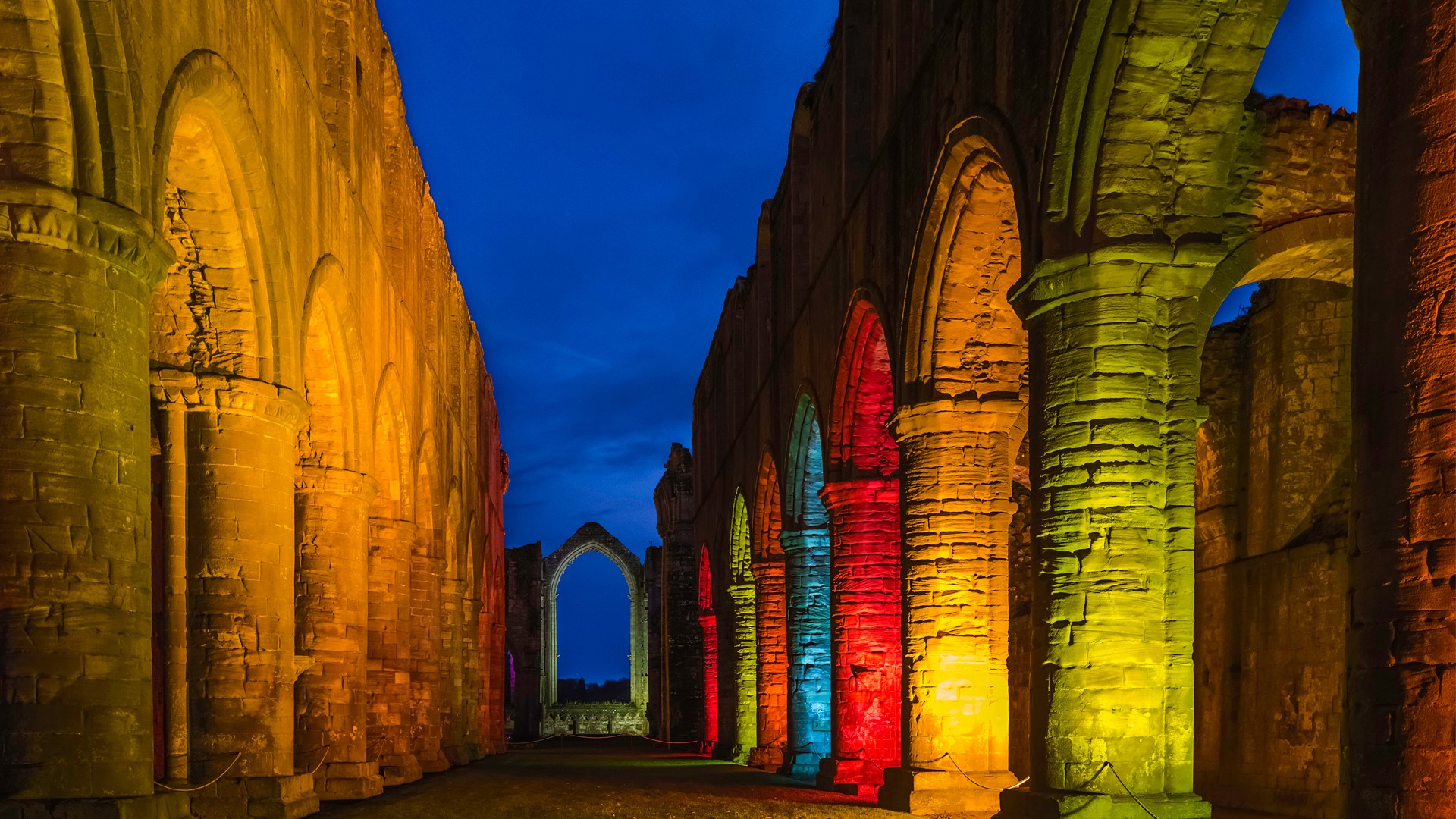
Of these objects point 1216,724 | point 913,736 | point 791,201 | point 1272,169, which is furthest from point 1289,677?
point 791,201

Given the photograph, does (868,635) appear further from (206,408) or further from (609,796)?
(206,408)

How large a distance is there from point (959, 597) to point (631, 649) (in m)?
37.6

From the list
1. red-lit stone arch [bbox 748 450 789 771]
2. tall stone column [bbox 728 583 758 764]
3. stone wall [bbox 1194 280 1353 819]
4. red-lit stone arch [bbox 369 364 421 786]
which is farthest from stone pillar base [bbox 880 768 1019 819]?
tall stone column [bbox 728 583 758 764]

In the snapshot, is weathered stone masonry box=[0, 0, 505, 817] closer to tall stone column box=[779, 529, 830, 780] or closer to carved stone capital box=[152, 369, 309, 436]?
carved stone capital box=[152, 369, 309, 436]

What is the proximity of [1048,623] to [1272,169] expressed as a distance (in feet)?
10.7

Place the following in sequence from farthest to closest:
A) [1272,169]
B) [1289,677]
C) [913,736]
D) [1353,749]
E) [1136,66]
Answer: [1289,677] < [913,736] < [1272,169] < [1136,66] < [1353,749]

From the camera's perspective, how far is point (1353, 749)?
4863 millimetres

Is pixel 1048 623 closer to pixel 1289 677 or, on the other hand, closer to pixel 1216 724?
pixel 1289 677

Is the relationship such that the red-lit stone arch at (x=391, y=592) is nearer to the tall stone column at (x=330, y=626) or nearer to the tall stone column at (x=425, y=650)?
the tall stone column at (x=425, y=650)

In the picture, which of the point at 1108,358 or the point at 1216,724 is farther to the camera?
the point at 1216,724

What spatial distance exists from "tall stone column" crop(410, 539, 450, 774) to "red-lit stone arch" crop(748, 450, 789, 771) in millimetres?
4559

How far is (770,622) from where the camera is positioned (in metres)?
20.5

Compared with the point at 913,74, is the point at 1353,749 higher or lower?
lower

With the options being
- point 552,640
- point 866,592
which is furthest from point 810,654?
point 552,640
